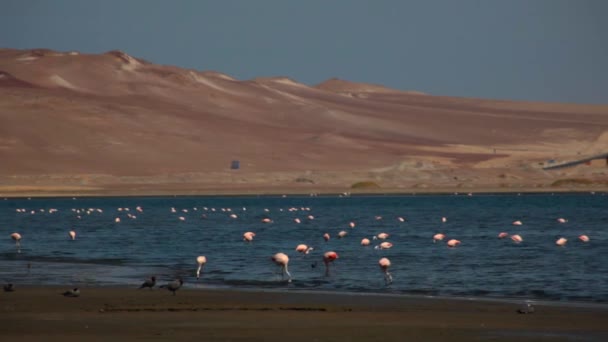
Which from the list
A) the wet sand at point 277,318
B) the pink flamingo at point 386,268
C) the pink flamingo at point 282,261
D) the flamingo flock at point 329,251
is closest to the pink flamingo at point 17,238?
the flamingo flock at point 329,251

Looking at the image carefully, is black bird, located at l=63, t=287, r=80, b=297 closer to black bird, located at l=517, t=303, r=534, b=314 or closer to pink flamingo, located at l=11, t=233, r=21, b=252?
black bird, located at l=517, t=303, r=534, b=314

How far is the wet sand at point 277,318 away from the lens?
1641 centimetres

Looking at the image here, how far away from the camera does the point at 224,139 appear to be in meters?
153

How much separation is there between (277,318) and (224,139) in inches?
5311

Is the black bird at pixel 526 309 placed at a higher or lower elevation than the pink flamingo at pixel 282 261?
lower

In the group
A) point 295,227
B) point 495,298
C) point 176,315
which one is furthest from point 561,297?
point 295,227

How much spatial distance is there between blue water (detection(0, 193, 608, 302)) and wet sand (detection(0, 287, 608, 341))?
2329 millimetres

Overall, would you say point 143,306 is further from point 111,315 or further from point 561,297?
point 561,297

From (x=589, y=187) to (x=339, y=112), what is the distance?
9528 centimetres

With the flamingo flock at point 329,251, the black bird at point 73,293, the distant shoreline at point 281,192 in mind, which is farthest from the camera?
the distant shoreline at point 281,192

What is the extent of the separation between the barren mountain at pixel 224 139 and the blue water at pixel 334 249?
4391cm

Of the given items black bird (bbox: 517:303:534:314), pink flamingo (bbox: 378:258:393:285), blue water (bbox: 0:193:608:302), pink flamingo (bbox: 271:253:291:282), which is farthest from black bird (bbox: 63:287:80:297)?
black bird (bbox: 517:303:534:314)

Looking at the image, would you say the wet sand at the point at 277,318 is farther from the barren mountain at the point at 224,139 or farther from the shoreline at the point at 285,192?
the barren mountain at the point at 224,139

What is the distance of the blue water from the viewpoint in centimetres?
2509
